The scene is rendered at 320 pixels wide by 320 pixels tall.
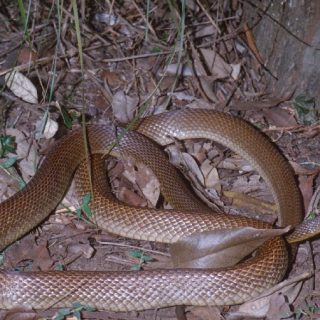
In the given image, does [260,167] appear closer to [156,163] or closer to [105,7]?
[156,163]

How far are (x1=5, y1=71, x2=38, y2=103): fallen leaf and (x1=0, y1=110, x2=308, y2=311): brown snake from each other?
0.60 meters

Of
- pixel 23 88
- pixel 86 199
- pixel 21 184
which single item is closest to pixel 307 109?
pixel 86 199

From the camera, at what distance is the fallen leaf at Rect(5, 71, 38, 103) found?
709cm

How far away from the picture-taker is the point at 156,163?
22.5 ft

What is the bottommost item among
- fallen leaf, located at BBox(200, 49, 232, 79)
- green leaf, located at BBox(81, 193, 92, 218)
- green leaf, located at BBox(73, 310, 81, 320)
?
green leaf, located at BBox(73, 310, 81, 320)

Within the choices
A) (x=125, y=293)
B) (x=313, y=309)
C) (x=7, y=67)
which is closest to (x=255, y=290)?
(x=313, y=309)

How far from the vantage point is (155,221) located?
6.04 metres

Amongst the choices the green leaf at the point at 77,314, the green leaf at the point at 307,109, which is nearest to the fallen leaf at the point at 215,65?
the green leaf at the point at 307,109

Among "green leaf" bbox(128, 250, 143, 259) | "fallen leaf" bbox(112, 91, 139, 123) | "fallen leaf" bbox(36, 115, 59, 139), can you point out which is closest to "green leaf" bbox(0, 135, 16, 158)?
"fallen leaf" bbox(36, 115, 59, 139)

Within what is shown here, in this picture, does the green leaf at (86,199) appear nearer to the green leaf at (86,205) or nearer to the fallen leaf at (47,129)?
the green leaf at (86,205)

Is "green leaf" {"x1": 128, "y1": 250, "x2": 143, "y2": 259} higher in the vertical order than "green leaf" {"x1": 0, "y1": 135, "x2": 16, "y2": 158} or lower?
lower

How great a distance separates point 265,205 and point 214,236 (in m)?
1.21

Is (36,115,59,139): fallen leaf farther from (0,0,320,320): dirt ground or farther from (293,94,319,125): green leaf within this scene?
(293,94,319,125): green leaf

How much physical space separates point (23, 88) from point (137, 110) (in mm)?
1127
